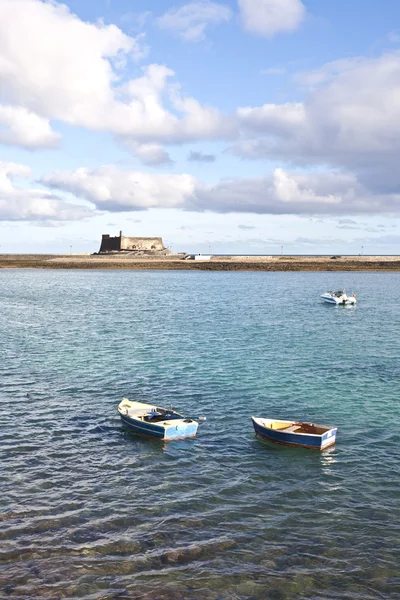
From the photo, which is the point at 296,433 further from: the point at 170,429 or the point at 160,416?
the point at 160,416

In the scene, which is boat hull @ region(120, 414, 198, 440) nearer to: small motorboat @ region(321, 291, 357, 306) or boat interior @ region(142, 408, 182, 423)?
boat interior @ region(142, 408, 182, 423)

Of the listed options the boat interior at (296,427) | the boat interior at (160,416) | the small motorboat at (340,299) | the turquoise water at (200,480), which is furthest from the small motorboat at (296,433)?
the small motorboat at (340,299)

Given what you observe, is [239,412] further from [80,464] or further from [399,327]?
[399,327]

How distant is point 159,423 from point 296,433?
20.4 ft

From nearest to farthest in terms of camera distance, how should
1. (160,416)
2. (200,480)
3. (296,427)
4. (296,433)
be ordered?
(200,480) < (296,433) < (296,427) < (160,416)

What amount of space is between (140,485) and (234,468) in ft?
12.9

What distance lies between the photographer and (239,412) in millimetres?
28391

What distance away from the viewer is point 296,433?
23.2 meters

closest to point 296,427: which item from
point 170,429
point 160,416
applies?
point 170,429

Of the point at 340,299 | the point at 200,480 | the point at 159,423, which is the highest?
the point at 340,299

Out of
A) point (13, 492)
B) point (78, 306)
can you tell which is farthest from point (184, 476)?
point (78, 306)

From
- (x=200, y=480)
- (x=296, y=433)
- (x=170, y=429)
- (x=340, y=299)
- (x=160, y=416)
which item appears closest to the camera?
(x=200, y=480)

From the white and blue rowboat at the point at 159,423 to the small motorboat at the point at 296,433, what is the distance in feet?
10.4

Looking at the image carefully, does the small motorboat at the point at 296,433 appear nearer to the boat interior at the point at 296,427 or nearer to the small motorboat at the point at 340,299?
the boat interior at the point at 296,427
